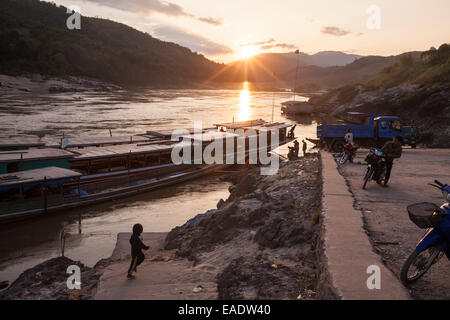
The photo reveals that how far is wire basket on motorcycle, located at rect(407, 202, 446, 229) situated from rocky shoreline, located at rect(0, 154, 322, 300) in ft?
5.89

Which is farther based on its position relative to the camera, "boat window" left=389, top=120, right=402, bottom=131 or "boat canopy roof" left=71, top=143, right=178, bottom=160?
"boat window" left=389, top=120, right=402, bottom=131

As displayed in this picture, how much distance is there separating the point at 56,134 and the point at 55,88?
56.6 m

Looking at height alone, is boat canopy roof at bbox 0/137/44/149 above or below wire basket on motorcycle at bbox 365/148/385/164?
below

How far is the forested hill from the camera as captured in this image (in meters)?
96.6

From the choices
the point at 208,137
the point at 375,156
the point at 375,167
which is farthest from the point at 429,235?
the point at 208,137

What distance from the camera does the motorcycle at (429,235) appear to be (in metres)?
4.86

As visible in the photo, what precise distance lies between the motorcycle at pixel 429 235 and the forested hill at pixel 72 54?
101 meters

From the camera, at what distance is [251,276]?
6480 millimetres

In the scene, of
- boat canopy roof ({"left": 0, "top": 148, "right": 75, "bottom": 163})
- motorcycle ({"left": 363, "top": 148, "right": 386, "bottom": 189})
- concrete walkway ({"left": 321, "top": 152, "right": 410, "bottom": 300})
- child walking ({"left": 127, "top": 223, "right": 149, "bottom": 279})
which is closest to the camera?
concrete walkway ({"left": 321, "top": 152, "right": 410, "bottom": 300})

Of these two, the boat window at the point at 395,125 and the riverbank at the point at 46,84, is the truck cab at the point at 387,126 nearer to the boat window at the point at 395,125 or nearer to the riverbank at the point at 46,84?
the boat window at the point at 395,125

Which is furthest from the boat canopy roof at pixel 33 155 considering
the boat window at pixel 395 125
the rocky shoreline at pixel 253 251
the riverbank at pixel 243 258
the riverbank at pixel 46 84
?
the riverbank at pixel 46 84

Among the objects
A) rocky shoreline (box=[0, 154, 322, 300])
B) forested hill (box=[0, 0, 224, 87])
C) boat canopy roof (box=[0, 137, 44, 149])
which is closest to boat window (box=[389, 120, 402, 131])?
rocky shoreline (box=[0, 154, 322, 300])

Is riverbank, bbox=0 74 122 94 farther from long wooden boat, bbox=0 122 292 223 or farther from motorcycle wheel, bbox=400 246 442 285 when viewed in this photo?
motorcycle wheel, bbox=400 246 442 285
